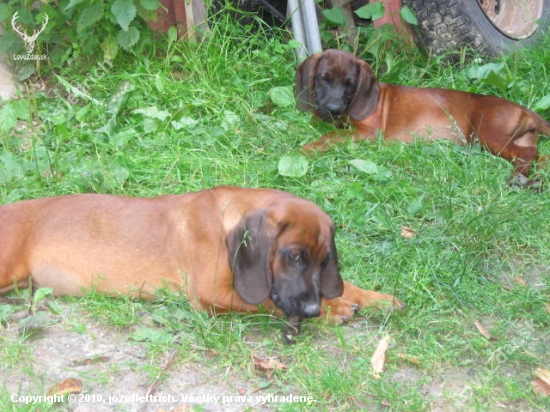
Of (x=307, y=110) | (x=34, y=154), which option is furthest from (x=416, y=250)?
(x=34, y=154)

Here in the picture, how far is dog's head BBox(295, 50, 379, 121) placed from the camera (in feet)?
19.9

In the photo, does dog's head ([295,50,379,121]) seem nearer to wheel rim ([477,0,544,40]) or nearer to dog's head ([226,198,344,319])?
wheel rim ([477,0,544,40])

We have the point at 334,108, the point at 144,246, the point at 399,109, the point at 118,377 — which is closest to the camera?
the point at 118,377

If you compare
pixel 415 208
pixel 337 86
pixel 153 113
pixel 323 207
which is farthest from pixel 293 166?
pixel 153 113

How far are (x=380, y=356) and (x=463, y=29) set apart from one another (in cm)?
359

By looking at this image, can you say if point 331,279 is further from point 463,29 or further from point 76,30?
point 76,30

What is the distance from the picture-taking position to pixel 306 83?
6199mm

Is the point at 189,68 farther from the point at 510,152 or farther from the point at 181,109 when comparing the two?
the point at 510,152

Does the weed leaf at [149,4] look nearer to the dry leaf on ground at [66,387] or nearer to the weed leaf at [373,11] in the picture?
the weed leaf at [373,11]

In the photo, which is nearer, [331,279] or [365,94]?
[331,279]

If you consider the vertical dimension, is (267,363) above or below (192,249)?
below

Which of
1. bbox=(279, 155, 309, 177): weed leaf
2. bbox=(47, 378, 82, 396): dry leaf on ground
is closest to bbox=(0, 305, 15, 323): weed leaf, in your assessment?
bbox=(47, 378, 82, 396): dry leaf on ground

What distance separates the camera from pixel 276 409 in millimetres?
3418

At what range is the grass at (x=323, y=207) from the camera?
12.0 feet
